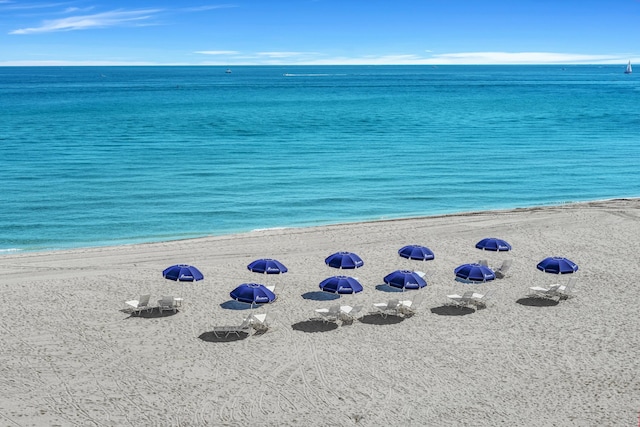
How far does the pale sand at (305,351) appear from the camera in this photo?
15.1 metres

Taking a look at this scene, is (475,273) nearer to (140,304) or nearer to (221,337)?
(221,337)

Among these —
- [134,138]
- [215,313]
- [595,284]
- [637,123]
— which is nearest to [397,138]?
[134,138]

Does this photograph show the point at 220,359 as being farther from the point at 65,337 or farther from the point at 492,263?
the point at 492,263

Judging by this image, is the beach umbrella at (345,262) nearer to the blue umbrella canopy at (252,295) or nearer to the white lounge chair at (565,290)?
the blue umbrella canopy at (252,295)

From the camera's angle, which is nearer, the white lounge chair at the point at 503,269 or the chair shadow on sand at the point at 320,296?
the chair shadow on sand at the point at 320,296

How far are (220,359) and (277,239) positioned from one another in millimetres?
12667

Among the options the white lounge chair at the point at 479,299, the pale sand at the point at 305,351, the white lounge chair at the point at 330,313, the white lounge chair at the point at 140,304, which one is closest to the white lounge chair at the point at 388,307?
the pale sand at the point at 305,351

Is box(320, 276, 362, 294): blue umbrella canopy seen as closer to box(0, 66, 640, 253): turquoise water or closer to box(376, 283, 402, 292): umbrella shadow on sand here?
box(376, 283, 402, 292): umbrella shadow on sand

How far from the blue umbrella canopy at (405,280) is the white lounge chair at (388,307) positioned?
1.50 metres

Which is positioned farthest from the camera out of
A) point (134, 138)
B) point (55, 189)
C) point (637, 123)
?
point (637, 123)

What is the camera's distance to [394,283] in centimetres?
2227

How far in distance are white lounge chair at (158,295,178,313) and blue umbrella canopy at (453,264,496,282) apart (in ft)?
32.7

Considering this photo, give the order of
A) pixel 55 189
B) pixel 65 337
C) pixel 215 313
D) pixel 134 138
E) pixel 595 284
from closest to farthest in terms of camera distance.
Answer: pixel 65 337 < pixel 215 313 < pixel 595 284 < pixel 55 189 < pixel 134 138

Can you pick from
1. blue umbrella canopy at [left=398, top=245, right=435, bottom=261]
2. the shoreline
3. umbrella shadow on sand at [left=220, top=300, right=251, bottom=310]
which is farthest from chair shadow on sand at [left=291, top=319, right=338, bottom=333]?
the shoreline
